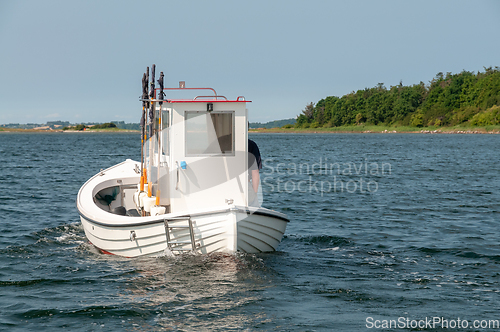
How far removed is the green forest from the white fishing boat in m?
118

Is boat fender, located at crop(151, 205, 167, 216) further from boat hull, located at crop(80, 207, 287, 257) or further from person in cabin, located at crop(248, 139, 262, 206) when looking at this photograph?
person in cabin, located at crop(248, 139, 262, 206)

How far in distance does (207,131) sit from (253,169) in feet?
3.98

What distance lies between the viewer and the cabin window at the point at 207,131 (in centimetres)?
897

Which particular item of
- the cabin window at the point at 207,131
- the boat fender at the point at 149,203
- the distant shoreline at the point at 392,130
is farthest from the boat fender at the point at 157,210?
the distant shoreline at the point at 392,130

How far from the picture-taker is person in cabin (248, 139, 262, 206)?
368 inches

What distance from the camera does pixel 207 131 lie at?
8.99 meters

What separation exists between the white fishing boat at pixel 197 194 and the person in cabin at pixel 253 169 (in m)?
0.03

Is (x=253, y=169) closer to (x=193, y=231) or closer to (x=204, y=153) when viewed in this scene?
(x=204, y=153)

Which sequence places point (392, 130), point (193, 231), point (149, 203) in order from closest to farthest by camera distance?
Result: point (193, 231) < point (149, 203) < point (392, 130)

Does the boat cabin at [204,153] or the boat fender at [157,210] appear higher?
the boat cabin at [204,153]

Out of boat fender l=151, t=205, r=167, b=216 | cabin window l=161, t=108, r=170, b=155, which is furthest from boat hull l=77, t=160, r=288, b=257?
cabin window l=161, t=108, r=170, b=155

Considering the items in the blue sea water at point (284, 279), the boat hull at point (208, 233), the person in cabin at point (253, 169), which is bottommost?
the blue sea water at point (284, 279)

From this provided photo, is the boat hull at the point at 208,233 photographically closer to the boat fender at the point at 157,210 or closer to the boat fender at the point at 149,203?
the boat fender at the point at 157,210

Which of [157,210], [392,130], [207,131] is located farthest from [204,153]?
[392,130]
